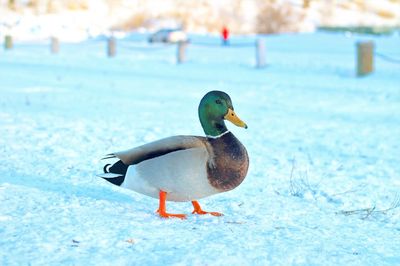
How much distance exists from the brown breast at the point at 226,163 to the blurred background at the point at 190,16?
37.1 metres

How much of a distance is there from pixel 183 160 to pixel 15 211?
1.08m

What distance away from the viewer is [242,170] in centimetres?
401

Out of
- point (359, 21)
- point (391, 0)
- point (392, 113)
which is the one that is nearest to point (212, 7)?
point (359, 21)

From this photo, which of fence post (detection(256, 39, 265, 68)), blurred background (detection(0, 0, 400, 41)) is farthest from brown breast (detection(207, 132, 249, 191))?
blurred background (detection(0, 0, 400, 41))

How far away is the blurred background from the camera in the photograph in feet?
141

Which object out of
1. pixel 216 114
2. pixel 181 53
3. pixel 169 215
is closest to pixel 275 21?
pixel 181 53

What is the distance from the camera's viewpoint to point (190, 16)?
5403 centimetres

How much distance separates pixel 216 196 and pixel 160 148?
49.9 inches

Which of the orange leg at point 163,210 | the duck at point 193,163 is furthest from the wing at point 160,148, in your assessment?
the orange leg at point 163,210

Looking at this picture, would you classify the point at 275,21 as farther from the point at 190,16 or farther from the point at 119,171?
the point at 119,171

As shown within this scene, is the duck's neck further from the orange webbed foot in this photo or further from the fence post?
the fence post

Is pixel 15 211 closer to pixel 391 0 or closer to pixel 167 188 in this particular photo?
pixel 167 188

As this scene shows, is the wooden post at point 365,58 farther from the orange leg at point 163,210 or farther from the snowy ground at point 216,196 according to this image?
the orange leg at point 163,210

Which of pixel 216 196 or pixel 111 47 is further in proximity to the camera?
pixel 111 47
